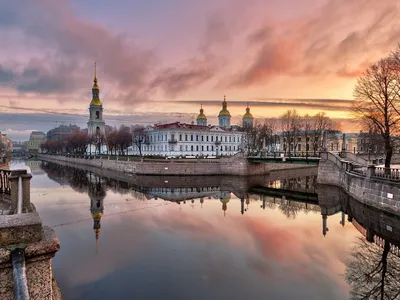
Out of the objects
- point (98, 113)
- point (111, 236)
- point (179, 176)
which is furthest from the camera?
point (98, 113)

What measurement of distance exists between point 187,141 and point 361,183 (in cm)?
5853

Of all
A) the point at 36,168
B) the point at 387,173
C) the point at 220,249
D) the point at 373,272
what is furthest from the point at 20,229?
the point at 36,168

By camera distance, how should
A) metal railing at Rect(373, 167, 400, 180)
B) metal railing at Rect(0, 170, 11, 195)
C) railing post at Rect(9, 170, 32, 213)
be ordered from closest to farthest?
1. railing post at Rect(9, 170, 32, 213)
2. metal railing at Rect(0, 170, 11, 195)
3. metal railing at Rect(373, 167, 400, 180)

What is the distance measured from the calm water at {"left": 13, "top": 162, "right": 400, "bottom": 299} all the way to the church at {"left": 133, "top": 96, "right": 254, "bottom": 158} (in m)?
50.1

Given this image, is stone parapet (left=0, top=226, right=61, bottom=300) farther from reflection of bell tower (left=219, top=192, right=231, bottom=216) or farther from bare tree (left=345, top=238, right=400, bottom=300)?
reflection of bell tower (left=219, top=192, right=231, bottom=216)

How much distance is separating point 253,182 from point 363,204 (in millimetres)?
20683

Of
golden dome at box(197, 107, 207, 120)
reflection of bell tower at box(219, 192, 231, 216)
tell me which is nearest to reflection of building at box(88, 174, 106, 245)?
reflection of bell tower at box(219, 192, 231, 216)

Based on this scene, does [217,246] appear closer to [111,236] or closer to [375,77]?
[111,236]

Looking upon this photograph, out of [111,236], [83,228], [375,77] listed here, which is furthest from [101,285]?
[375,77]

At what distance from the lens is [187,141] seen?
80125 millimetres

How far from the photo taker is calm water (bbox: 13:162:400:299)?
35.1ft

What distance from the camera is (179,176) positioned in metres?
47.9

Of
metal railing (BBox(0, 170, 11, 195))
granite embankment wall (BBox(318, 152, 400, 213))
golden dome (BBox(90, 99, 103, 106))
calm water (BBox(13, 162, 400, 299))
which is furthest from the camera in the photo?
golden dome (BBox(90, 99, 103, 106))

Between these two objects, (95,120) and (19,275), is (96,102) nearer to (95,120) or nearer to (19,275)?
(95,120)
